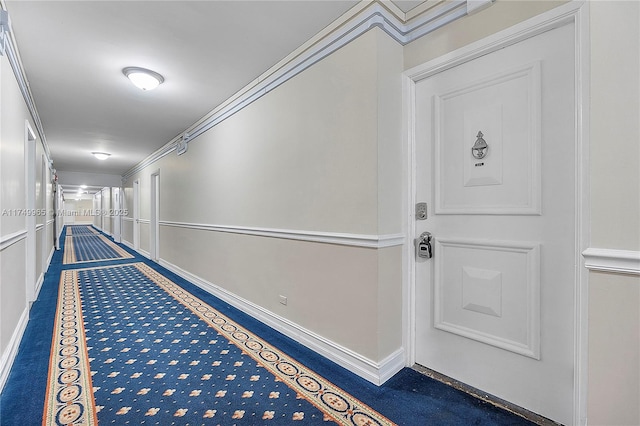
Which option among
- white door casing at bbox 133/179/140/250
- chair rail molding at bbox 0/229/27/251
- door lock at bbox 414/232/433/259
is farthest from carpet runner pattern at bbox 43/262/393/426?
white door casing at bbox 133/179/140/250

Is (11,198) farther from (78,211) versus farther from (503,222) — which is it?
(78,211)

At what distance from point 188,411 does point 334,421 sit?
0.84 meters

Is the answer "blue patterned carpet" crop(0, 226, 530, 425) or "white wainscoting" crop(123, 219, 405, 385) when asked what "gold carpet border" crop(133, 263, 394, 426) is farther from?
"white wainscoting" crop(123, 219, 405, 385)

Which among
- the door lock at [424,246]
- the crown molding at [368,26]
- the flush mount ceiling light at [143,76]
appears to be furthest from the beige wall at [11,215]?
the door lock at [424,246]

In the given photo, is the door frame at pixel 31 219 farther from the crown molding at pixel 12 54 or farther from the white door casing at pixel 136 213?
the white door casing at pixel 136 213

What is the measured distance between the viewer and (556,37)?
5.05ft

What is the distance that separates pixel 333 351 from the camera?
2.25 meters

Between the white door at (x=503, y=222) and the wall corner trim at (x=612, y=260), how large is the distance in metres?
0.17

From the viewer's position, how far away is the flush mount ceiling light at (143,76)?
9.55 ft

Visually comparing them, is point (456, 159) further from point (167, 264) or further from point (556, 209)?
point (167, 264)

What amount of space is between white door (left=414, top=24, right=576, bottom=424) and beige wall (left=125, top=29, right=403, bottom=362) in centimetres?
27

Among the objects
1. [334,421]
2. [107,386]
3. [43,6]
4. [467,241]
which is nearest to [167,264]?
[107,386]

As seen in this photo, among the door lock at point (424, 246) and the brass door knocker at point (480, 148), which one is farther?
the door lock at point (424, 246)

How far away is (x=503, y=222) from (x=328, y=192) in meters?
1.18
